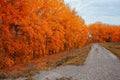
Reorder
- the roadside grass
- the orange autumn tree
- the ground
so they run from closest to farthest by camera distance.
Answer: the ground, the roadside grass, the orange autumn tree

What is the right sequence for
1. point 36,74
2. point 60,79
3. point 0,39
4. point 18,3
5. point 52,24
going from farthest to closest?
1. point 52,24
2. point 18,3
3. point 0,39
4. point 36,74
5. point 60,79

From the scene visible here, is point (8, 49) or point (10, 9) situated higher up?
point (10, 9)

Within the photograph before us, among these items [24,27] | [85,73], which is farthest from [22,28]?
[85,73]

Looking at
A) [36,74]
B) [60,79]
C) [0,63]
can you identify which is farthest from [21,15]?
[60,79]

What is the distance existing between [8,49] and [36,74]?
14233mm

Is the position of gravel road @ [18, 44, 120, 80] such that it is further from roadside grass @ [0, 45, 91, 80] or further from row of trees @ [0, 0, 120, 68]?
row of trees @ [0, 0, 120, 68]

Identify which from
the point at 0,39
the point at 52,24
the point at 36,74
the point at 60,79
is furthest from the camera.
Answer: the point at 52,24

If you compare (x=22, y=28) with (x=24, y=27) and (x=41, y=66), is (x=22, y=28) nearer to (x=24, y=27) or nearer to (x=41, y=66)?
(x=24, y=27)

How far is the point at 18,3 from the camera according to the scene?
124ft

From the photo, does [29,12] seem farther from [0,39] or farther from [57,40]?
[57,40]

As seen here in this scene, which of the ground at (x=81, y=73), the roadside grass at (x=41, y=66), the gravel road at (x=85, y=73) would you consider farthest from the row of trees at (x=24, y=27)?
the gravel road at (x=85, y=73)

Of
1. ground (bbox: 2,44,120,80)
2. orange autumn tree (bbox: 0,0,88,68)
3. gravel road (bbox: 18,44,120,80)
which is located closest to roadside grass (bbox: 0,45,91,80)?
ground (bbox: 2,44,120,80)

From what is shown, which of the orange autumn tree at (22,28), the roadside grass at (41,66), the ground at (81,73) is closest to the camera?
the ground at (81,73)

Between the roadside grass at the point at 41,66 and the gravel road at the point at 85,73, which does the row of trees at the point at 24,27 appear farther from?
the gravel road at the point at 85,73
